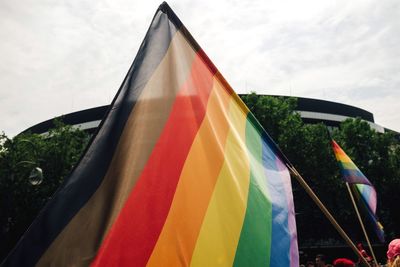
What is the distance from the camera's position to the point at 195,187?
251 centimetres

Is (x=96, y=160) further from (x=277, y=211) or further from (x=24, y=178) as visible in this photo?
(x=24, y=178)

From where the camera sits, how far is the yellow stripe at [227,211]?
2.35 m

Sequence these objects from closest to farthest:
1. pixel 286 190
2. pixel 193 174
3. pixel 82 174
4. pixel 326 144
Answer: pixel 82 174
pixel 193 174
pixel 286 190
pixel 326 144

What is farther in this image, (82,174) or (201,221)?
(201,221)

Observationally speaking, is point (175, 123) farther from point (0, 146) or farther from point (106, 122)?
point (0, 146)

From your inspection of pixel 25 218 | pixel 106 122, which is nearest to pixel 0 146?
pixel 25 218

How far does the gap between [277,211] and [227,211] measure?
1.58 feet

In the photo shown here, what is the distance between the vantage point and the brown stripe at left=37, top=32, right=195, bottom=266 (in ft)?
6.54

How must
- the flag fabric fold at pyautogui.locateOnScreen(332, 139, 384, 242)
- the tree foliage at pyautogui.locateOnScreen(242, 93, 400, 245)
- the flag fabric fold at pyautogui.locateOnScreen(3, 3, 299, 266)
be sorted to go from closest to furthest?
the flag fabric fold at pyautogui.locateOnScreen(3, 3, 299, 266) < the flag fabric fold at pyautogui.locateOnScreen(332, 139, 384, 242) < the tree foliage at pyautogui.locateOnScreen(242, 93, 400, 245)

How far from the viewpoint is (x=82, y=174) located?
7.13ft

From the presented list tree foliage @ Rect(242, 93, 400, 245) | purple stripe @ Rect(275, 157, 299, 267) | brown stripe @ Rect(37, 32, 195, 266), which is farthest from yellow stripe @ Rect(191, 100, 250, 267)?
tree foliage @ Rect(242, 93, 400, 245)

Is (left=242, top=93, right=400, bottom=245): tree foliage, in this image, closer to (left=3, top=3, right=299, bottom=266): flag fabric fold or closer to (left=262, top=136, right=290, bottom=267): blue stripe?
(left=262, top=136, right=290, bottom=267): blue stripe

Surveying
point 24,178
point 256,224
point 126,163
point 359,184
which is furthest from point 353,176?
point 24,178

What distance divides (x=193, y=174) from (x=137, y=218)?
21.0 inches
